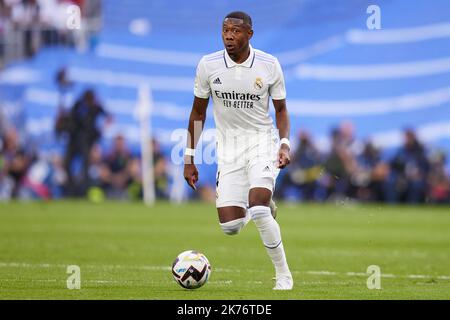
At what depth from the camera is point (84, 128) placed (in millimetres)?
34625

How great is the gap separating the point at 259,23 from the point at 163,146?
5.64 metres

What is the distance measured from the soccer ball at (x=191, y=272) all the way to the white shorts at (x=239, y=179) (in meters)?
0.82

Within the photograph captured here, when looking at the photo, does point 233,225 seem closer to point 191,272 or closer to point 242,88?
point 191,272

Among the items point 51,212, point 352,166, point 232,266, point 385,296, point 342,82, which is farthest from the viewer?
point 342,82

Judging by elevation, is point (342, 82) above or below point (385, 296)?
above

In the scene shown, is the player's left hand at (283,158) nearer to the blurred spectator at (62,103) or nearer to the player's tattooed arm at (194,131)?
the player's tattooed arm at (194,131)

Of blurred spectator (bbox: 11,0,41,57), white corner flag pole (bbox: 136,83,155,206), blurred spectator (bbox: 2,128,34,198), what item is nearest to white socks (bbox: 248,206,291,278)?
white corner flag pole (bbox: 136,83,155,206)

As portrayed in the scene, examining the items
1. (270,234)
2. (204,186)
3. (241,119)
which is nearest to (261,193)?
(270,234)

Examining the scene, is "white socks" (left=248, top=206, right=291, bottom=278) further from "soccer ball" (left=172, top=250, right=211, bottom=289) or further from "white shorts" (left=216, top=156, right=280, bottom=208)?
"soccer ball" (left=172, top=250, right=211, bottom=289)

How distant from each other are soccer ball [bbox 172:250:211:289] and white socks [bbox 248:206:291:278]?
73cm

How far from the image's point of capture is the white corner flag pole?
3206 cm

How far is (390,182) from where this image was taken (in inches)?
1323

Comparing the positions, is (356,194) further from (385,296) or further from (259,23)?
(385,296)
